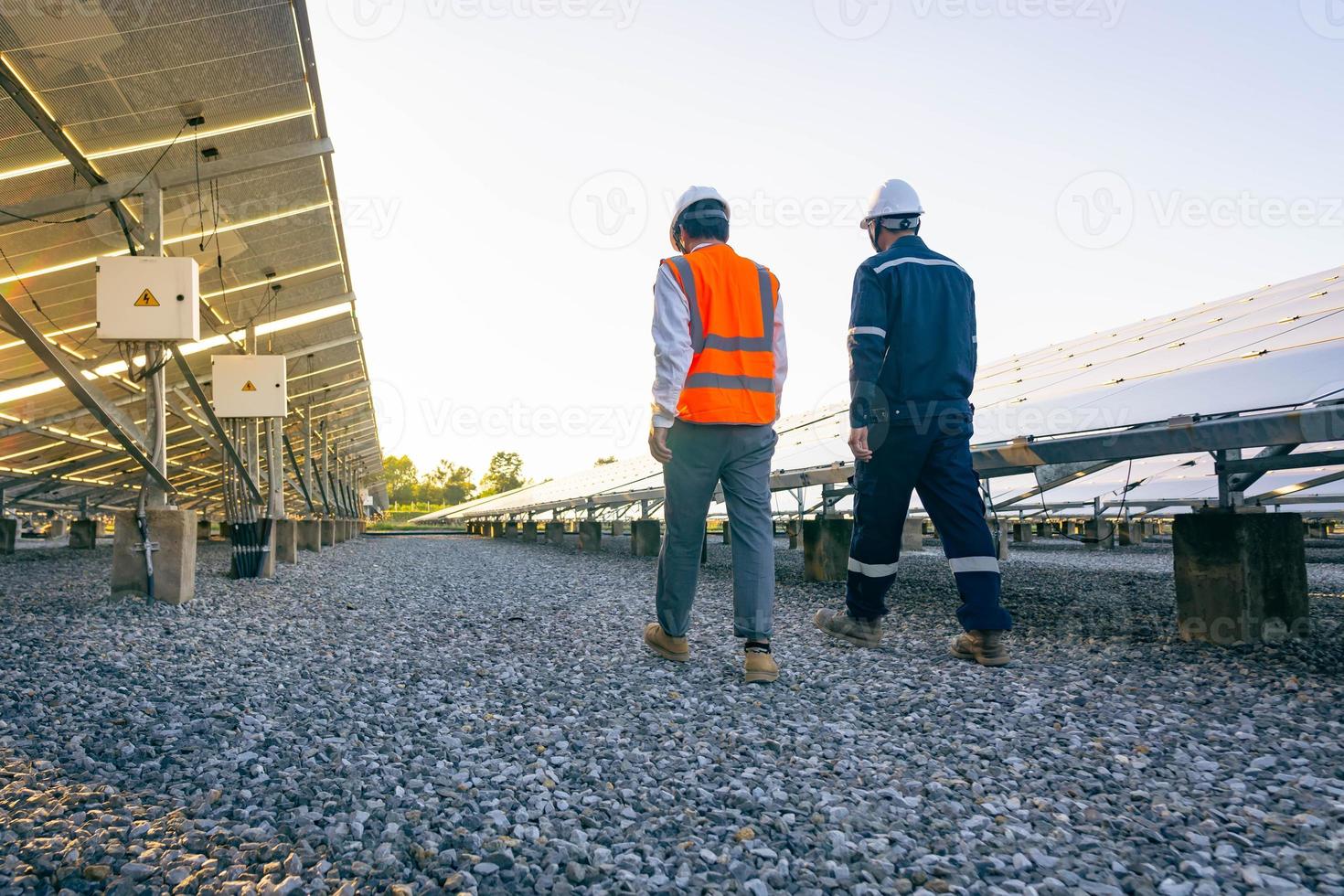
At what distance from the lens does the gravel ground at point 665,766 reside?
5.72 ft

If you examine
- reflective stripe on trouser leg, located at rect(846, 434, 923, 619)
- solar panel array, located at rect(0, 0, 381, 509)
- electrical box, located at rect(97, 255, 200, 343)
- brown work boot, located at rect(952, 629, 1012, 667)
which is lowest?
brown work boot, located at rect(952, 629, 1012, 667)

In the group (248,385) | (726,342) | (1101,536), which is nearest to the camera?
(726,342)

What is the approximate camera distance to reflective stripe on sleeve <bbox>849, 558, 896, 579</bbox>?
12.2ft

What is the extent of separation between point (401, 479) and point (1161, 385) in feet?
473

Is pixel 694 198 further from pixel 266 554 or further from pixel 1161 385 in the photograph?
pixel 266 554

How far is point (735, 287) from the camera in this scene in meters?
3.40

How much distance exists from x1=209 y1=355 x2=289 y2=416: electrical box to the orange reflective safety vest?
350 inches

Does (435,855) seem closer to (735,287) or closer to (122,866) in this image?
(122,866)

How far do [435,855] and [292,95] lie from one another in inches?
312

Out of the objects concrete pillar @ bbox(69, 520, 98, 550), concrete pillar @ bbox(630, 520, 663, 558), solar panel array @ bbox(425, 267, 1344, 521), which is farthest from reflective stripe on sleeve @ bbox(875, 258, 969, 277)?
concrete pillar @ bbox(69, 520, 98, 550)

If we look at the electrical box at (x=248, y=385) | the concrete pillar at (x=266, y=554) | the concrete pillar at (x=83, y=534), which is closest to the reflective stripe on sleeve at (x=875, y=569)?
the concrete pillar at (x=266, y=554)

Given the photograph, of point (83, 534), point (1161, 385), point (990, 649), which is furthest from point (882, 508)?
point (83, 534)

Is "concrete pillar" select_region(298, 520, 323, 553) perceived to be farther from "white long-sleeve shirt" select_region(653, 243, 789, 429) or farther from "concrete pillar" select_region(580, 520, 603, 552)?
"white long-sleeve shirt" select_region(653, 243, 789, 429)

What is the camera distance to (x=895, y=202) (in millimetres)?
3967
